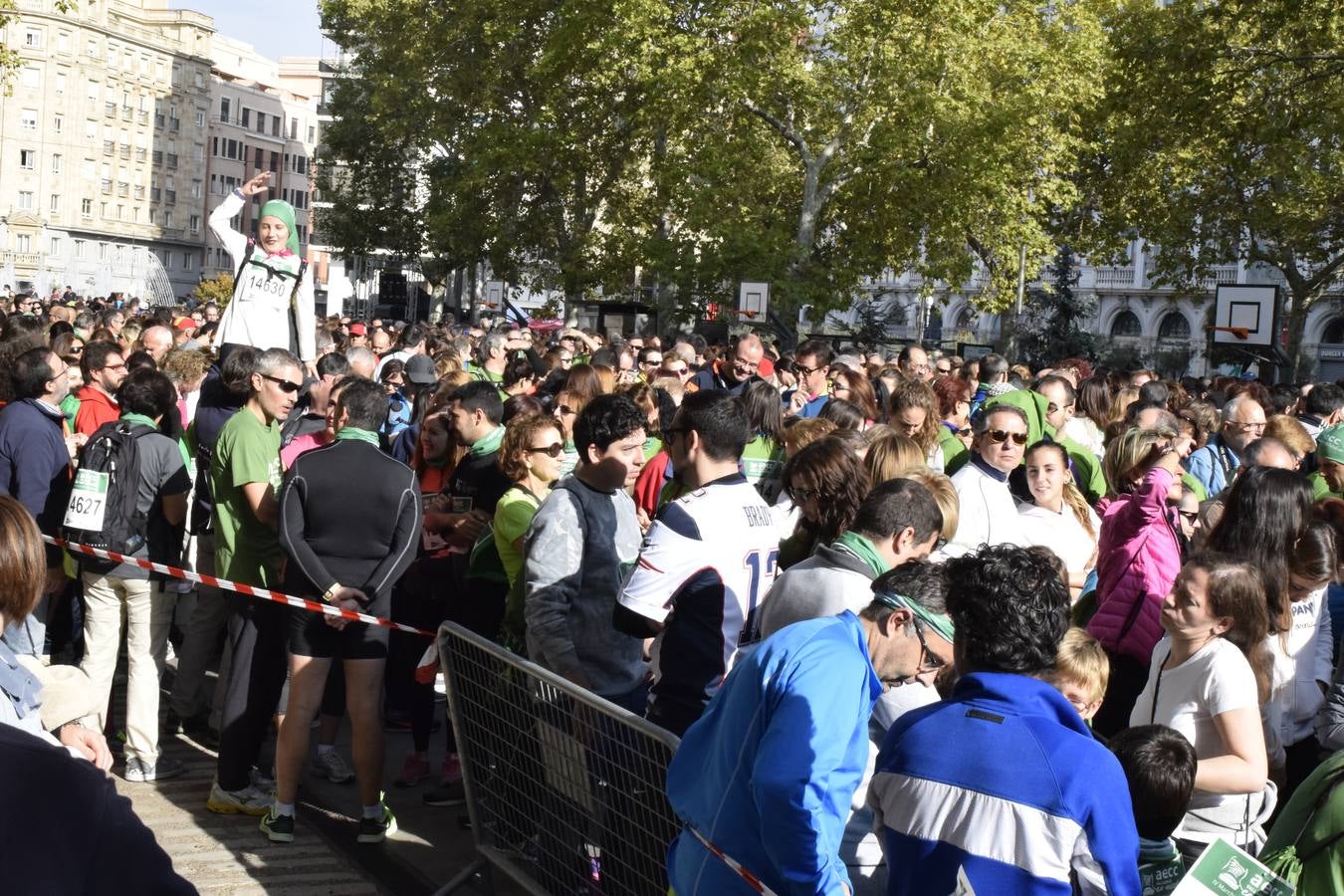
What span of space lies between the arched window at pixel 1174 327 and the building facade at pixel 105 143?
57.1 meters

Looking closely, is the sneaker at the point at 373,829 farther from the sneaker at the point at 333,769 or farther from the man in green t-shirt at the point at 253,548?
the sneaker at the point at 333,769

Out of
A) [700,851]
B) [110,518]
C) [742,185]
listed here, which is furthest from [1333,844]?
[742,185]

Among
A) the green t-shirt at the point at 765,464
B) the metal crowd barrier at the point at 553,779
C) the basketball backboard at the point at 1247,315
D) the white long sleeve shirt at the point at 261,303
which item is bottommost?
the metal crowd barrier at the point at 553,779

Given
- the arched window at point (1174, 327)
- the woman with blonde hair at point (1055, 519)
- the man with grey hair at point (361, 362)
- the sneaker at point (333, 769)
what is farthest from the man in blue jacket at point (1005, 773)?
the arched window at point (1174, 327)

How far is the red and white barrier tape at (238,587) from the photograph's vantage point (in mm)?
6090

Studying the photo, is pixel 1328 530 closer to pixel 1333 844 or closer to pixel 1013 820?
pixel 1333 844

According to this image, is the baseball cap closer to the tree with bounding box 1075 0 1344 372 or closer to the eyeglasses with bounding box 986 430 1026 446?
the eyeglasses with bounding box 986 430 1026 446

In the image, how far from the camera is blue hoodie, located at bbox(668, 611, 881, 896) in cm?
299

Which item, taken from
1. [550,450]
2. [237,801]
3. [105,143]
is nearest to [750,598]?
[550,450]

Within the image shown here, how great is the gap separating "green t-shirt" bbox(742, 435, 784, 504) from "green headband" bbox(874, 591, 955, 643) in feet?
14.4

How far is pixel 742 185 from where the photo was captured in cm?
3744

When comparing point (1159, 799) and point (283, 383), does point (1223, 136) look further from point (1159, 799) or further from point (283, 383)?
point (1159, 799)

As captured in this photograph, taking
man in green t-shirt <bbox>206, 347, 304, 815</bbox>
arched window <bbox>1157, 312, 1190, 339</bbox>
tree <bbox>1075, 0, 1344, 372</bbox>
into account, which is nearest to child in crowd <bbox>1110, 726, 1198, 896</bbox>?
man in green t-shirt <bbox>206, 347, 304, 815</bbox>

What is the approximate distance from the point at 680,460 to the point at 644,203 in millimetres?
38293
